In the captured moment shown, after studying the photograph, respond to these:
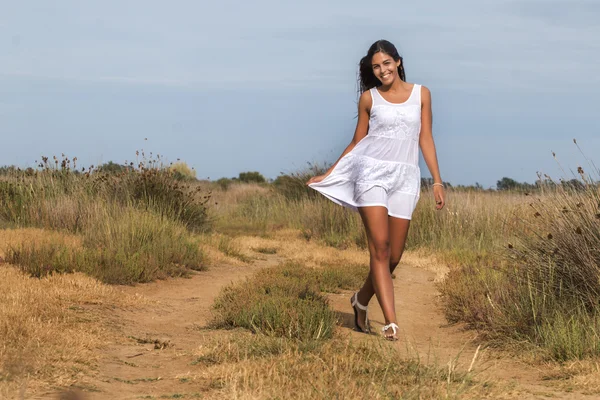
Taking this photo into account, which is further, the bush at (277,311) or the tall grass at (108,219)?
the tall grass at (108,219)

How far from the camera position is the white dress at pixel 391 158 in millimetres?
6238

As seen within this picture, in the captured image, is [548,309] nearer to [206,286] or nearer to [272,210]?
[206,286]

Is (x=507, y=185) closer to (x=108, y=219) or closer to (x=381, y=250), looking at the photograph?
(x=108, y=219)

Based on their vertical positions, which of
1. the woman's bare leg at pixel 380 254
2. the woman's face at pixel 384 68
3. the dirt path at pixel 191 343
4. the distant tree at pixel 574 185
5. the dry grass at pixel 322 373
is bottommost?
the dirt path at pixel 191 343

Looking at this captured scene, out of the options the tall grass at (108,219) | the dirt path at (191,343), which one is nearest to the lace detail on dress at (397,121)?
the dirt path at (191,343)

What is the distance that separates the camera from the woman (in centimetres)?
623

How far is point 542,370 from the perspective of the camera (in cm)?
562

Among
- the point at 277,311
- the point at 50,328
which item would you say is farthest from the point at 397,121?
the point at 50,328

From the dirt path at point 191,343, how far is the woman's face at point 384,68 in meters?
2.07

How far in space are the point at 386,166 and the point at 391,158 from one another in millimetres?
87

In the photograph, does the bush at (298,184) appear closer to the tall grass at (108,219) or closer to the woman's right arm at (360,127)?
the tall grass at (108,219)

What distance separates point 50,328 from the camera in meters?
6.06

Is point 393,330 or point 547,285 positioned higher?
point 547,285

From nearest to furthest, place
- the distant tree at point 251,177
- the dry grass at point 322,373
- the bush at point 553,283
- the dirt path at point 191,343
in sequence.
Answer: the dry grass at point 322,373 → the dirt path at point 191,343 → the bush at point 553,283 → the distant tree at point 251,177
